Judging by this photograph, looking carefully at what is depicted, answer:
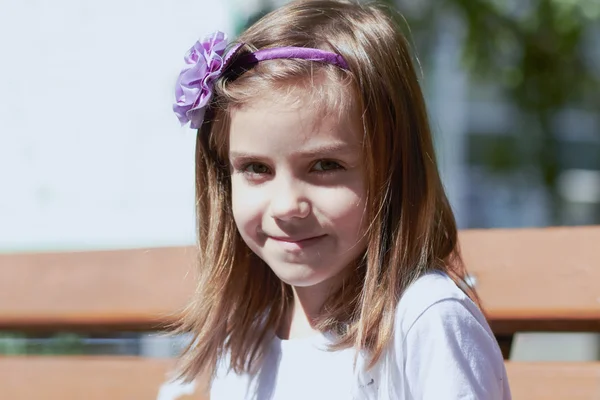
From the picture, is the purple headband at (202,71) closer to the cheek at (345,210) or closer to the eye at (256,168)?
the eye at (256,168)

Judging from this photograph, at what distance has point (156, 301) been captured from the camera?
2.16 meters

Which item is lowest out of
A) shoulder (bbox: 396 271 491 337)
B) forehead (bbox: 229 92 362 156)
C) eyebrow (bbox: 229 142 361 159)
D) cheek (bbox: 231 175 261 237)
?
shoulder (bbox: 396 271 491 337)

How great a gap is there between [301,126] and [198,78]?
27 centimetres

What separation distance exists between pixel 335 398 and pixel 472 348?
284 mm

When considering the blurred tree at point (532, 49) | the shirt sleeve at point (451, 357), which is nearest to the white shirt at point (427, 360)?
the shirt sleeve at point (451, 357)

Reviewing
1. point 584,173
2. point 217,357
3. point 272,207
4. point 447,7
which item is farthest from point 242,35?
point 584,173

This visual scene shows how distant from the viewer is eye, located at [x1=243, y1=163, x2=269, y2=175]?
1.46m

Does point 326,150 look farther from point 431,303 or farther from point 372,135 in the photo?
point 431,303

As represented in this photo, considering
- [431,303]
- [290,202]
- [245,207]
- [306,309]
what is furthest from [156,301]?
[431,303]

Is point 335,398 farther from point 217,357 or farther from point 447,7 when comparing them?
point 447,7

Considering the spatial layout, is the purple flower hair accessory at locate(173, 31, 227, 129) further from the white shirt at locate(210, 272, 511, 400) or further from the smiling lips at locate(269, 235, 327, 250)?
the white shirt at locate(210, 272, 511, 400)

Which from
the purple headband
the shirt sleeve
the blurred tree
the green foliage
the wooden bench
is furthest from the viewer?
the blurred tree

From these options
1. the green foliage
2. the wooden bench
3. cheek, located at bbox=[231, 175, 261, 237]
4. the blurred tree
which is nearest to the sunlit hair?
cheek, located at bbox=[231, 175, 261, 237]

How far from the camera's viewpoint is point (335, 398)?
149 cm
